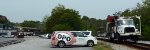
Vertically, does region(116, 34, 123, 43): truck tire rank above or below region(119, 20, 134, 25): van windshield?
below

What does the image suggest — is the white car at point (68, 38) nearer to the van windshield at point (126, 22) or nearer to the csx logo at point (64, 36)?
the csx logo at point (64, 36)

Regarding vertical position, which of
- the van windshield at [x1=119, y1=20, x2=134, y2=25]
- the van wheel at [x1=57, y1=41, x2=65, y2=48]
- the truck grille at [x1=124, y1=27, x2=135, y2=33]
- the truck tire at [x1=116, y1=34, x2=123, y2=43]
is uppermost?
the van windshield at [x1=119, y1=20, x2=134, y2=25]

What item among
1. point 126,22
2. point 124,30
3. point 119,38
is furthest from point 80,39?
point 119,38

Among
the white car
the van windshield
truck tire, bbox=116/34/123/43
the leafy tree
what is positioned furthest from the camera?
the leafy tree

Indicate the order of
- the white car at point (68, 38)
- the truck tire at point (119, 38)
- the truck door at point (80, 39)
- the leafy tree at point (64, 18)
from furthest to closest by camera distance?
the leafy tree at point (64, 18), the truck tire at point (119, 38), the truck door at point (80, 39), the white car at point (68, 38)

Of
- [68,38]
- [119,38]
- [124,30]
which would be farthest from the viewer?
[119,38]

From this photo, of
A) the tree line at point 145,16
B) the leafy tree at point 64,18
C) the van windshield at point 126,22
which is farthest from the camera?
the leafy tree at point 64,18

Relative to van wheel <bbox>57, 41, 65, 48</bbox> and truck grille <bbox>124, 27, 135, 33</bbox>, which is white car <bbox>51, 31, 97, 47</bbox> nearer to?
van wheel <bbox>57, 41, 65, 48</bbox>

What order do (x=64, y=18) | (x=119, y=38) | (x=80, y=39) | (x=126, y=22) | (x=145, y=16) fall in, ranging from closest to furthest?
(x=80, y=39) < (x=126, y=22) < (x=119, y=38) < (x=145, y=16) < (x=64, y=18)

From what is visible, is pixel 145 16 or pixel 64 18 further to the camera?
pixel 64 18

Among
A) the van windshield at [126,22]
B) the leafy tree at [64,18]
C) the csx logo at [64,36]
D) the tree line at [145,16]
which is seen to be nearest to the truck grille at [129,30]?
the van windshield at [126,22]

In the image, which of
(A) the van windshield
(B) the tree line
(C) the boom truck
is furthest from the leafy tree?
(A) the van windshield

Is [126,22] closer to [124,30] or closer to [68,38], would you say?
[124,30]

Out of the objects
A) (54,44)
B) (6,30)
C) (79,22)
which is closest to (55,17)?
(79,22)
